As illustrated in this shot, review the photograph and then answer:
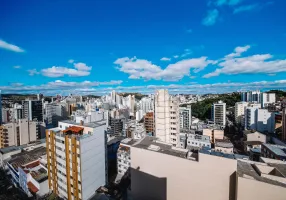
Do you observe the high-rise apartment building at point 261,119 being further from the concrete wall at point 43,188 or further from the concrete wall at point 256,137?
the concrete wall at point 43,188

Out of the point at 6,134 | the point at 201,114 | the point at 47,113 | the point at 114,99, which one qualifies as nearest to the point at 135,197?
the point at 6,134

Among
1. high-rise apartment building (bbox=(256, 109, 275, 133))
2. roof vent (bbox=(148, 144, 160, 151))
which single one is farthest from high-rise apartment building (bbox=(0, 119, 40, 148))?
high-rise apartment building (bbox=(256, 109, 275, 133))

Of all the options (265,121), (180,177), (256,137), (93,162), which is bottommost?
(256,137)

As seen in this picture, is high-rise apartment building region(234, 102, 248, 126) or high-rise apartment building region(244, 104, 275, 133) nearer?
high-rise apartment building region(244, 104, 275, 133)

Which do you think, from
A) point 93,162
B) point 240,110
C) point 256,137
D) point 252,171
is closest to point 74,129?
point 93,162

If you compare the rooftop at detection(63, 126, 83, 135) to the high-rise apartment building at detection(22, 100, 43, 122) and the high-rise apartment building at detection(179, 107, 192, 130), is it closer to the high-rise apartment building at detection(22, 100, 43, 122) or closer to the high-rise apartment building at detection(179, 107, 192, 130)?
the high-rise apartment building at detection(179, 107, 192, 130)

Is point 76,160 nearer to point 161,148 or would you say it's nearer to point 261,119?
point 161,148

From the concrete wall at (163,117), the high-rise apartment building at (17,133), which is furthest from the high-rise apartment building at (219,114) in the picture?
the high-rise apartment building at (17,133)
